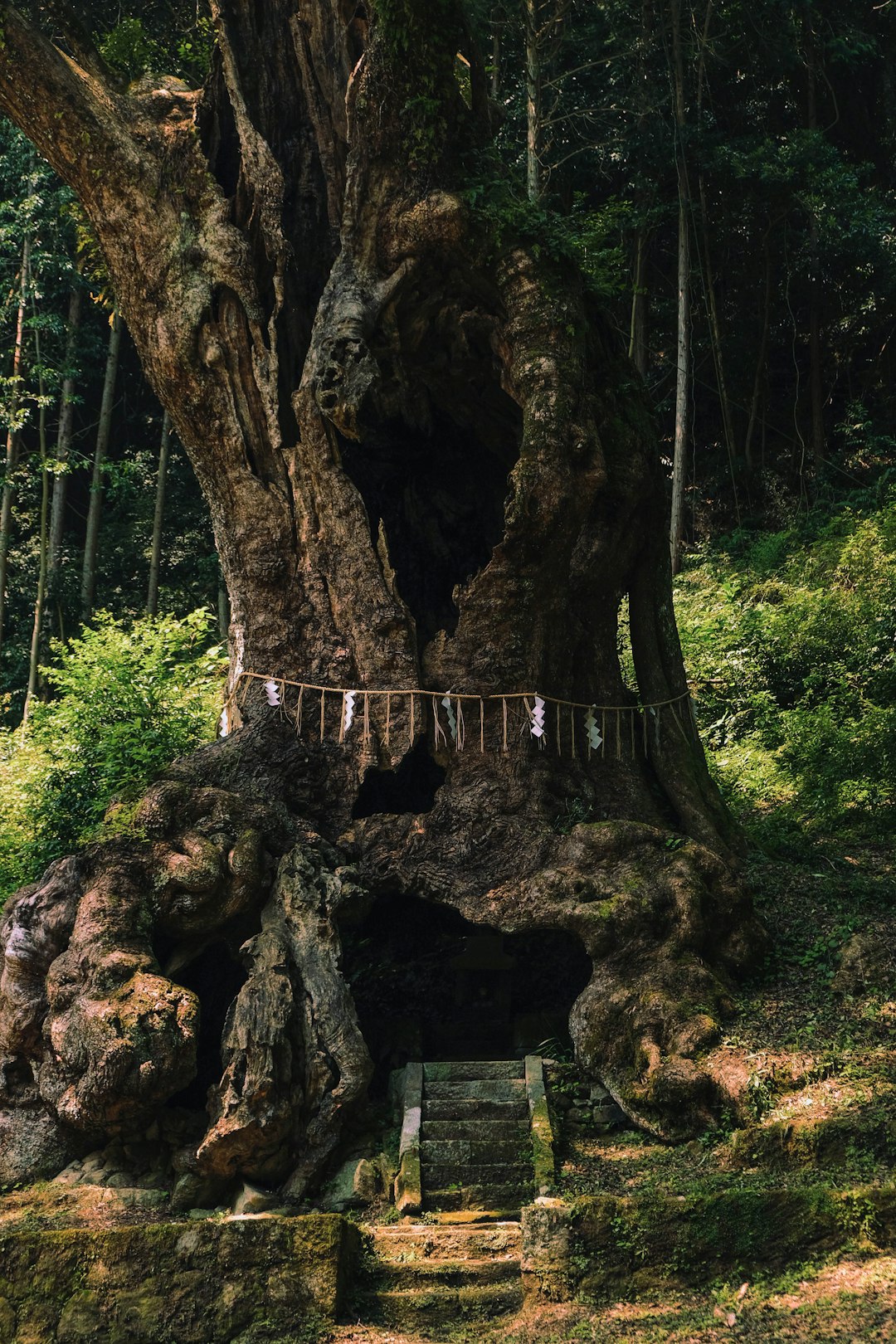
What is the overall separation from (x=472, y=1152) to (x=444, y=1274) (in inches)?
42.6

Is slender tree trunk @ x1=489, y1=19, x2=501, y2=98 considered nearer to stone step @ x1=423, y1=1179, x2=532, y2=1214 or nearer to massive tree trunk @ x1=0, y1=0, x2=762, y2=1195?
massive tree trunk @ x1=0, y1=0, x2=762, y2=1195

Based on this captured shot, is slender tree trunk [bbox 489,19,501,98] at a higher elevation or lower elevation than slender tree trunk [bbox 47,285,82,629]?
higher

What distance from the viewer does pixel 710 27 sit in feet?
67.9

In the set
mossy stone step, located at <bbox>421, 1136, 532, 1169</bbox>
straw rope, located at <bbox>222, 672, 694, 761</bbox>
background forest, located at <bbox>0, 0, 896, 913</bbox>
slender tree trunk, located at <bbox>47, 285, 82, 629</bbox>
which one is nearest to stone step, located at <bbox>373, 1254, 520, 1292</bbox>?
mossy stone step, located at <bbox>421, 1136, 532, 1169</bbox>

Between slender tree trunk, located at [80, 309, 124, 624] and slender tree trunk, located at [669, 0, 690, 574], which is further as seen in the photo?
slender tree trunk, located at [80, 309, 124, 624]

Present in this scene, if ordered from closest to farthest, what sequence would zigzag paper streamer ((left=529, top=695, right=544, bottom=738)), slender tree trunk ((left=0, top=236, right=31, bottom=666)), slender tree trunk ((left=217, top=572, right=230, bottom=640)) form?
zigzag paper streamer ((left=529, top=695, right=544, bottom=738)) → slender tree trunk ((left=0, top=236, right=31, bottom=666)) → slender tree trunk ((left=217, top=572, right=230, bottom=640))

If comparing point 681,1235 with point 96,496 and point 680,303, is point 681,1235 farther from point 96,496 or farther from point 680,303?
point 96,496

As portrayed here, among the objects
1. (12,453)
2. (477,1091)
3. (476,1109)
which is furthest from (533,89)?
(476,1109)

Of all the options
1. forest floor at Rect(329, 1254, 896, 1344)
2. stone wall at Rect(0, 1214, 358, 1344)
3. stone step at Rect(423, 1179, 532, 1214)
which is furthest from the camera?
stone step at Rect(423, 1179, 532, 1214)

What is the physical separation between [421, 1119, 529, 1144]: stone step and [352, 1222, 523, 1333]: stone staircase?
72cm

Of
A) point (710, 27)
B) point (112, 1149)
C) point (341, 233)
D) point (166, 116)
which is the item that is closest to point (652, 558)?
point (341, 233)

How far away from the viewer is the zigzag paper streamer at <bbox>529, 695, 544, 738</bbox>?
9.26 meters

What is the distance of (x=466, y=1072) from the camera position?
8156mm

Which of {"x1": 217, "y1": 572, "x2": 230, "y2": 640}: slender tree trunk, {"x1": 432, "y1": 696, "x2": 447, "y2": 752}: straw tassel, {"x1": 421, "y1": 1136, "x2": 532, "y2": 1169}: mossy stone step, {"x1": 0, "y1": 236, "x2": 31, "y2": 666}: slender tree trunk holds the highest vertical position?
{"x1": 0, "y1": 236, "x2": 31, "y2": 666}: slender tree trunk
